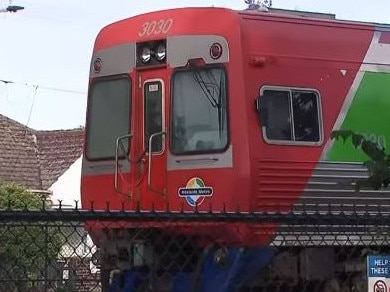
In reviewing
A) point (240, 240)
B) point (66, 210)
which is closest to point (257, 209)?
point (240, 240)

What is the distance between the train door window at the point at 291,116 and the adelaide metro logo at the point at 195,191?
79 centimetres

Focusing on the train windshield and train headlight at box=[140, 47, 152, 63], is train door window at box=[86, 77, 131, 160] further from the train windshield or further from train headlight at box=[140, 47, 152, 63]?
the train windshield

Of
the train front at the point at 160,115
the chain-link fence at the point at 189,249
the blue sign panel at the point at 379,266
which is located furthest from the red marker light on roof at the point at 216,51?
the blue sign panel at the point at 379,266

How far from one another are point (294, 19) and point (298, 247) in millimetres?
2376

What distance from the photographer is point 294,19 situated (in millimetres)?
10305

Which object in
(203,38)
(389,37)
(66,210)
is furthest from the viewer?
(389,37)

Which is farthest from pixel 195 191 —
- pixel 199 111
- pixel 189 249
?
pixel 189 249

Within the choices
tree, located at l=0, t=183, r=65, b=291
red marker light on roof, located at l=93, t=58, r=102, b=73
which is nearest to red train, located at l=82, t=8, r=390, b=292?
red marker light on roof, located at l=93, t=58, r=102, b=73

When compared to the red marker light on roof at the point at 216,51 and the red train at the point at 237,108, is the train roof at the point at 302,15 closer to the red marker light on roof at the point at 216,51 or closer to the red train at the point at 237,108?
the red train at the point at 237,108

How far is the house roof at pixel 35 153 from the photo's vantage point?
27.7 meters

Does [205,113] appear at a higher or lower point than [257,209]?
higher

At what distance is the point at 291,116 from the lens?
10.1 metres

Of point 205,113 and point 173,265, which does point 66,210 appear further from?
point 205,113

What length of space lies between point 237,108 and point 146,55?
1.45m
